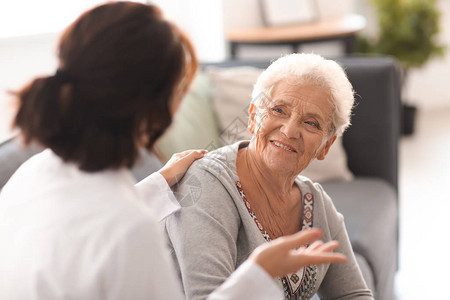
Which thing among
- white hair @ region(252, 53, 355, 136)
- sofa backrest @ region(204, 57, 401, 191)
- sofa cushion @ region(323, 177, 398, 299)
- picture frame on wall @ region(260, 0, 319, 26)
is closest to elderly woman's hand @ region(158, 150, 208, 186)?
white hair @ region(252, 53, 355, 136)

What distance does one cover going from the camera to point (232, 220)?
50.5 inches

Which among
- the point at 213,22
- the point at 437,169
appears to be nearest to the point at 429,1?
the point at 437,169

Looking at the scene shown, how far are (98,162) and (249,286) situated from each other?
325mm

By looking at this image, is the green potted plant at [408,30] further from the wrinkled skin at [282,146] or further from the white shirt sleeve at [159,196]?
the white shirt sleeve at [159,196]

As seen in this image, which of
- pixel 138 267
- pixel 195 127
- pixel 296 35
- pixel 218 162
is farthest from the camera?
pixel 296 35

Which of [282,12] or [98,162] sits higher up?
[98,162]

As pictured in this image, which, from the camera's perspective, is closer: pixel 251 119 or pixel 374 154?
pixel 251 119

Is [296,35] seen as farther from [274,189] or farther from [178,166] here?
[178,166]

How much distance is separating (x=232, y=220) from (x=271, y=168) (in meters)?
0.17

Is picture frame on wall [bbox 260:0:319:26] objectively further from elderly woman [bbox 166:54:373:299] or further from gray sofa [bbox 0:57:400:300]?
elderly woman [bbox 166:54:373:299]

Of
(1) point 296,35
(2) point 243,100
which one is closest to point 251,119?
(2) point 243,100

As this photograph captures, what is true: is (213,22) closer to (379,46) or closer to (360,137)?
(379,46)

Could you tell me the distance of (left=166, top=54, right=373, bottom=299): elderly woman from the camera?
1.23 m

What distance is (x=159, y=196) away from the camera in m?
1.25
